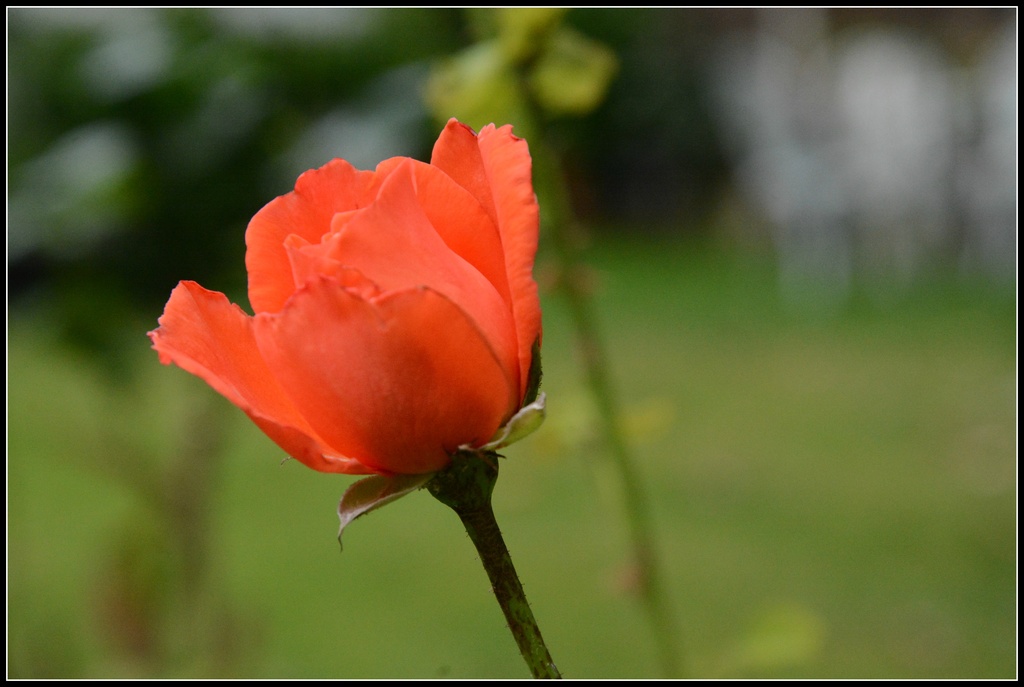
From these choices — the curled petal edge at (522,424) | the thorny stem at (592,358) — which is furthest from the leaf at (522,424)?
the thorny stem at (592,358)

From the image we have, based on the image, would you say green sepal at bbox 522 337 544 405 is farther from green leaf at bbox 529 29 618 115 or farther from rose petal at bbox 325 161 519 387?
green leaf at bbox 529 29 618 115

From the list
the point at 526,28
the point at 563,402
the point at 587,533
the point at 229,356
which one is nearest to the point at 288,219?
the point at 229,356

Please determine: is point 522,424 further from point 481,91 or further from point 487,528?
point 481,91

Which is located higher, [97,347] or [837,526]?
[97,347]

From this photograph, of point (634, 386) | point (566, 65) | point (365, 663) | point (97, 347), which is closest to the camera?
point (566, 65)

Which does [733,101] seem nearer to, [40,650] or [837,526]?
[837,526]

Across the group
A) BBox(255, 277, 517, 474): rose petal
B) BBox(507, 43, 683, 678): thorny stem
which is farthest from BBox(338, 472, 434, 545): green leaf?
BBox(507, 43, 683, 678): thorny stem

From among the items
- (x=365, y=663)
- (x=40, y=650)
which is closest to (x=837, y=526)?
(x=365, y=663)

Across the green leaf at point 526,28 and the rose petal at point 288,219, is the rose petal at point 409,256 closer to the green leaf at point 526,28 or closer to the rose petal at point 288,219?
the rose petal at point 288,219

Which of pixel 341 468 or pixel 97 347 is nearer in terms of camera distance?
pixel 341 468
